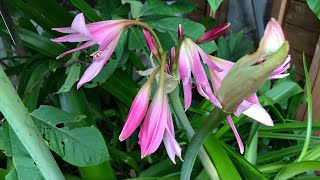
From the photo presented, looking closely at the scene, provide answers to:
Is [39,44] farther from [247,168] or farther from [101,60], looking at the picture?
[247,168]

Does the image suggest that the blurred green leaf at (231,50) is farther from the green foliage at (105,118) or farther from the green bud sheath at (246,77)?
the green bud sheath at (246,77)

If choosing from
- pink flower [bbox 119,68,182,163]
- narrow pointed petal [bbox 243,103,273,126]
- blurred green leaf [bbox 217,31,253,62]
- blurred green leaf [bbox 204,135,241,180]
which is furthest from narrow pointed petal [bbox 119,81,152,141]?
blurred green leaf [bbox 217,31,253,62]

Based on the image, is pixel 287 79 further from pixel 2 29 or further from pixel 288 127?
pixel 2 29

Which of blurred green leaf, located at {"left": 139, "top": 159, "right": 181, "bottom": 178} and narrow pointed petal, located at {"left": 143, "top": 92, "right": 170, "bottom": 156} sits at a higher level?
narrow pointed petal, located at {"left": 143, "top": 92, "right": 170, "bottom": 156}

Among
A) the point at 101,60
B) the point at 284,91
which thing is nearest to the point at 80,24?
the point at 101,60

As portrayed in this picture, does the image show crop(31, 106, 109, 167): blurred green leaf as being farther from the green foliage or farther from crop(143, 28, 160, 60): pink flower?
crop(143, 28, 160, 60): pink flower

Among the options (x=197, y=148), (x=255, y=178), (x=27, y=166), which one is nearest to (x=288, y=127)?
(x=255, y=178)

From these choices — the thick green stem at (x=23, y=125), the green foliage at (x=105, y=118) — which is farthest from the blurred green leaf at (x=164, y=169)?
the thick green stem at (x=23, y=125)
